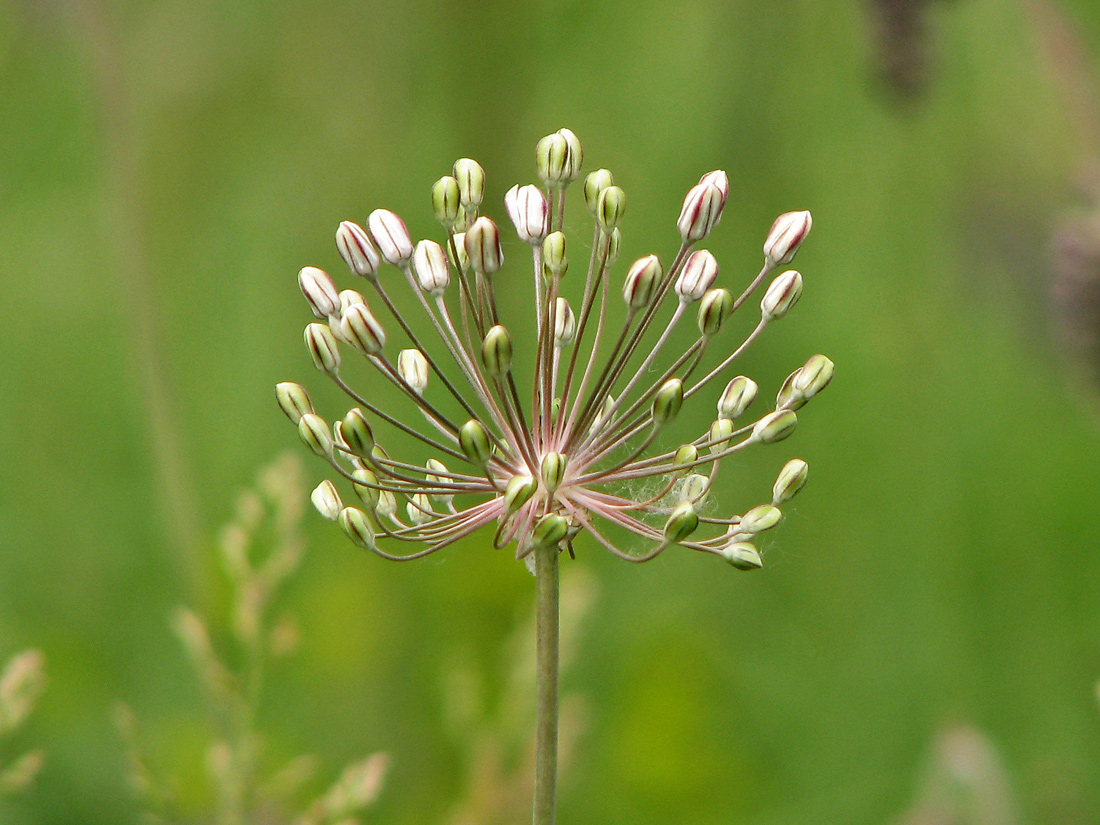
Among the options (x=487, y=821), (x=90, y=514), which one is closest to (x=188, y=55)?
(x=90, y=514)

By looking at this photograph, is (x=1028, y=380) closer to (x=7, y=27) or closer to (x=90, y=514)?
(x=90, y=514)

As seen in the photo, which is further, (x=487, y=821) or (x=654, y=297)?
(x=487, y=821)

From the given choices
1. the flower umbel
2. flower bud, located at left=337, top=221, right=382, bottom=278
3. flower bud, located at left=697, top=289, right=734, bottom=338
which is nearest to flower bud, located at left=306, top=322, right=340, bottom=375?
the flower umbel

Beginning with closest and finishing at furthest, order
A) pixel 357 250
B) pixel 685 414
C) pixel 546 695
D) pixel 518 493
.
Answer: pixel 546 695
pixel 518 493
pixel 357 250
pixel 685 414

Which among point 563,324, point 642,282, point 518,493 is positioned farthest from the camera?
point 563,324

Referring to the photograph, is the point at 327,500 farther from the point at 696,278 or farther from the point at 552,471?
the point at 696,278

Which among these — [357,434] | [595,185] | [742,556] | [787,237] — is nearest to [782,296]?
[787,237]

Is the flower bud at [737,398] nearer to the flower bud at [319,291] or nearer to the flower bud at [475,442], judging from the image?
the flower bud at [475,442]

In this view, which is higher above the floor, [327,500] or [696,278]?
[696,278]
